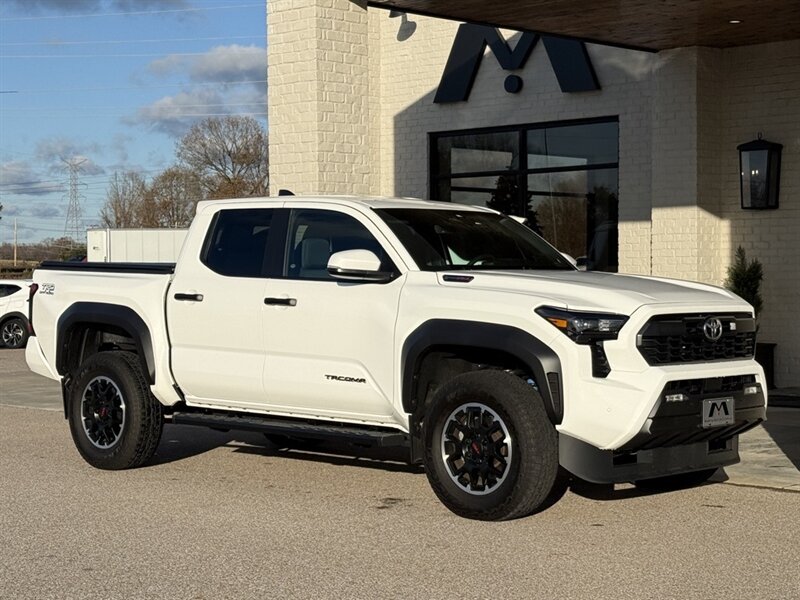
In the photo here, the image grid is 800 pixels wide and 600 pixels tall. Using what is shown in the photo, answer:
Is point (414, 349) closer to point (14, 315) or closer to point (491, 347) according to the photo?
point (491, 347)

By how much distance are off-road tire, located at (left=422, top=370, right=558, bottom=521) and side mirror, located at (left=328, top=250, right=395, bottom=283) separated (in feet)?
2.89

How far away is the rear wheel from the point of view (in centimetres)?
2612

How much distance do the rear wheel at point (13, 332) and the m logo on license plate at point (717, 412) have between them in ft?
67.1

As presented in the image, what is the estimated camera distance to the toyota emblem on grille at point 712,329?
785 centimetres

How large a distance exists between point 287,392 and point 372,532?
5.36 feet

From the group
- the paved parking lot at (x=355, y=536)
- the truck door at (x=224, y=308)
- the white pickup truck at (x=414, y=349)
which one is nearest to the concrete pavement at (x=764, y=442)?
the paved parking lot at (x=355, y=536)

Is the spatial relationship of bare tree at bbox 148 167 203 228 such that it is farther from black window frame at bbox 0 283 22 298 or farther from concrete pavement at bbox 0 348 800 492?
concrete pavement at bbox 0 348 800 492

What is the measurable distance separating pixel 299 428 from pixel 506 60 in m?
9.53

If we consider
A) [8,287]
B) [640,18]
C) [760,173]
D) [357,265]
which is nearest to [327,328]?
[357,265]

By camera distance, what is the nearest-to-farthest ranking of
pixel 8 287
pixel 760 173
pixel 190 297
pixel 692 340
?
pixel 692 340, pixel 190 297, pixel 760 173, pixel 8 287

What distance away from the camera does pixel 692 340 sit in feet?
25.6

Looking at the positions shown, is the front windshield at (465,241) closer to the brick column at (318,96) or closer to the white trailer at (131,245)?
the brick column at (318,96)

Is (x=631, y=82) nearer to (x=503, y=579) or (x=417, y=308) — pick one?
(x=417, y=308)

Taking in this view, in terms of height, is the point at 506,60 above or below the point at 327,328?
above
